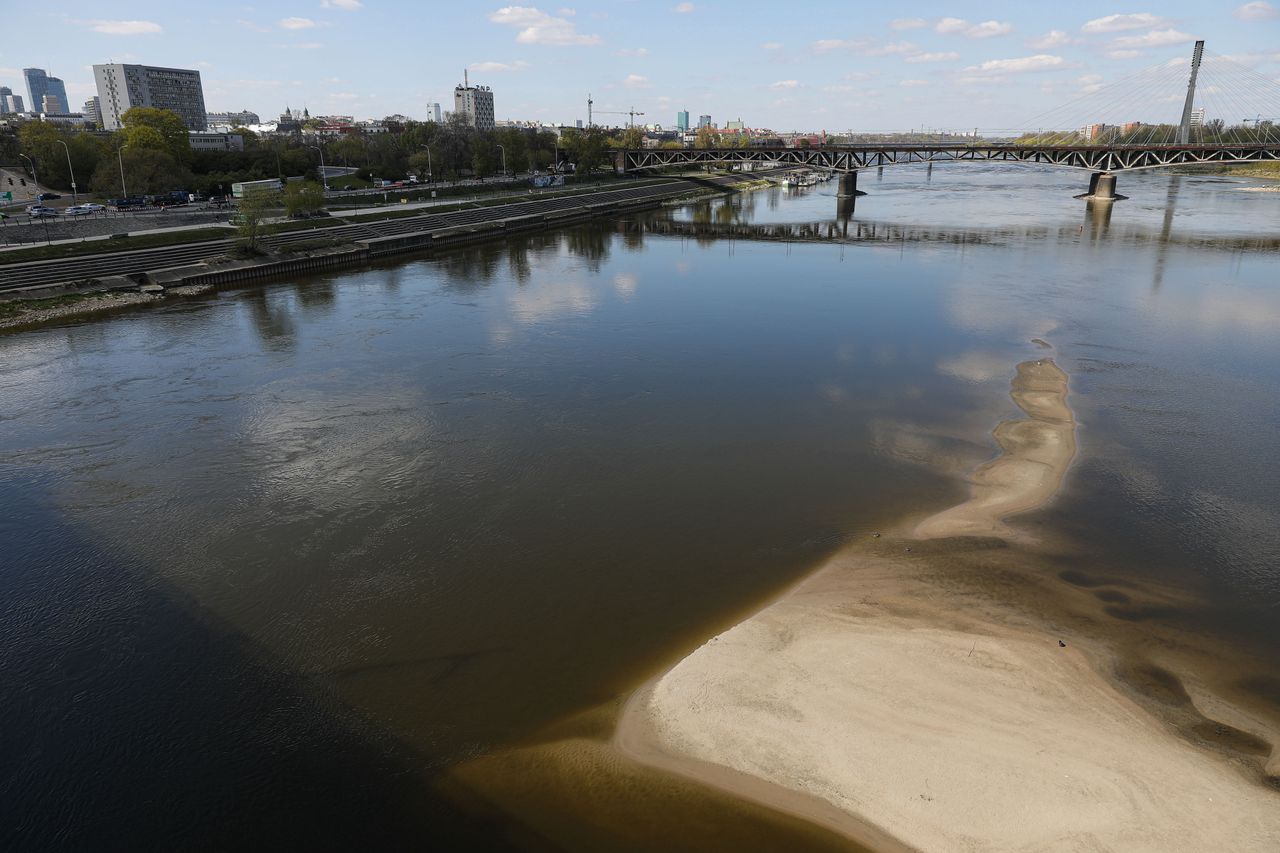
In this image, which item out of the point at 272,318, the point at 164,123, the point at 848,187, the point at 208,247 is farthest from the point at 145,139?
the point at 848,187

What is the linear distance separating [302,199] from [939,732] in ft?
168

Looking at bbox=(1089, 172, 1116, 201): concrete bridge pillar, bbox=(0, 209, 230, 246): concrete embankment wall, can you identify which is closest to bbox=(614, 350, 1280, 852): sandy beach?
bbox=(0, 209, 230, 246): concrete embankment wall

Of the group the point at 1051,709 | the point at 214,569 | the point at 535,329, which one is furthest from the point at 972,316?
the point at 214,569

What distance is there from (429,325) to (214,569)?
18792mm

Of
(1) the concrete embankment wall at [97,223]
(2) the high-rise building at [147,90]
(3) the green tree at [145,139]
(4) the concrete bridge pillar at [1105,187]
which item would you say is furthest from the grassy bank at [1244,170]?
(2) the high-rise building at [147,90]

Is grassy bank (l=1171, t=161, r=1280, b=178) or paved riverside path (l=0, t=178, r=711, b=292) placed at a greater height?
grassy bank (l=1171, t=161, r=1280, b=178)

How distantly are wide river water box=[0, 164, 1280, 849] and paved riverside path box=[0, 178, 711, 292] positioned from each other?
5.84 m

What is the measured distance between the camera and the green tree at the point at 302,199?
47812 mm

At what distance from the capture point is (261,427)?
19594mm

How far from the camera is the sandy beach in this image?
7.94 m

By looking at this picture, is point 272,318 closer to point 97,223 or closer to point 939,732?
point 97,223

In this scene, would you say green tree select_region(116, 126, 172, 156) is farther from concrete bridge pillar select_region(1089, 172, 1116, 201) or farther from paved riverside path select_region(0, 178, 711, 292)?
concrete bridge pillar select_region(1089, 172, 1116, 201)

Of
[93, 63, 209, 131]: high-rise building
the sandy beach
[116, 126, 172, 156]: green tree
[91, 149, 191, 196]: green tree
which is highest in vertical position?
[93, 63, 209, 131]: high-rise building

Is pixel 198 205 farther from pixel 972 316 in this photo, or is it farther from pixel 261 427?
pixel 972 316
